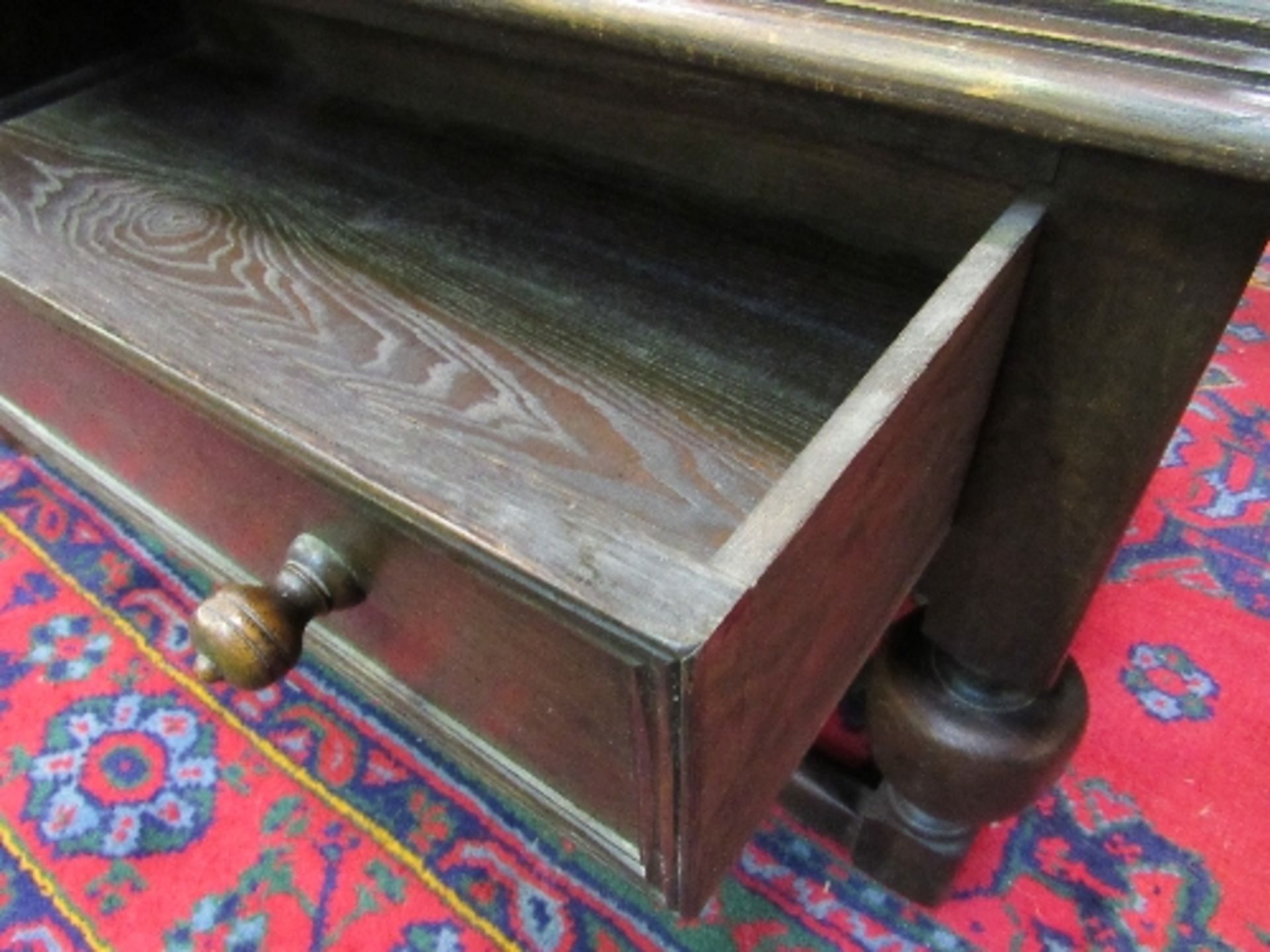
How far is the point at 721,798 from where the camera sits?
34cm

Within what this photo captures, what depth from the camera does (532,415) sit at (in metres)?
0.47

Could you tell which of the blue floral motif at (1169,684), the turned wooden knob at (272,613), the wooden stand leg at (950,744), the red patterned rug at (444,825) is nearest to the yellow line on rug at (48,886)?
the red patterned rug at (444,825)

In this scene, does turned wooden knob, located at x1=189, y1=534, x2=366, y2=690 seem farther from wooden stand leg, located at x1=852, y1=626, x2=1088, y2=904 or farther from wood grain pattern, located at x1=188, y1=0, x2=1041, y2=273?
wooden stand leg, located at x1=852, y1=626, x2=1088, y2=904

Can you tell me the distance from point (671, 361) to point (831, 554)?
19 centimetres

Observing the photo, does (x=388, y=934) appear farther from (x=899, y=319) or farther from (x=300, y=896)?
(x=899, y=319)

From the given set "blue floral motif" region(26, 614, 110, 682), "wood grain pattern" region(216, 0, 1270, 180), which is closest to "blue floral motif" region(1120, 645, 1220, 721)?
"wood grain pattern" region(216, 0, 1270, 180)

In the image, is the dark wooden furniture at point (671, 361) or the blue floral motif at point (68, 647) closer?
the dark wooden furniture at point (671, 361)

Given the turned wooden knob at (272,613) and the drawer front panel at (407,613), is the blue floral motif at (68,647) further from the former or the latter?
the turned wooden knob at (272,613)

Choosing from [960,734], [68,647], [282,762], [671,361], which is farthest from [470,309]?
[68,647]

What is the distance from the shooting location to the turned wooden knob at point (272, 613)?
0.39 metres

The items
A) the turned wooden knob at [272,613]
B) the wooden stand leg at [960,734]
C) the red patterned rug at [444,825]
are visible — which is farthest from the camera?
the red patterned rug at [444,825]

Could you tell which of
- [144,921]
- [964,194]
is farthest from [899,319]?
[144,921]

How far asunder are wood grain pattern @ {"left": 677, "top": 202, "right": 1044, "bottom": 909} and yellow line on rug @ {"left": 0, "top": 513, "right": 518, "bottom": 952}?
0.45 metres

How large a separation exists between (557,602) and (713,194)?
36 centimetres
